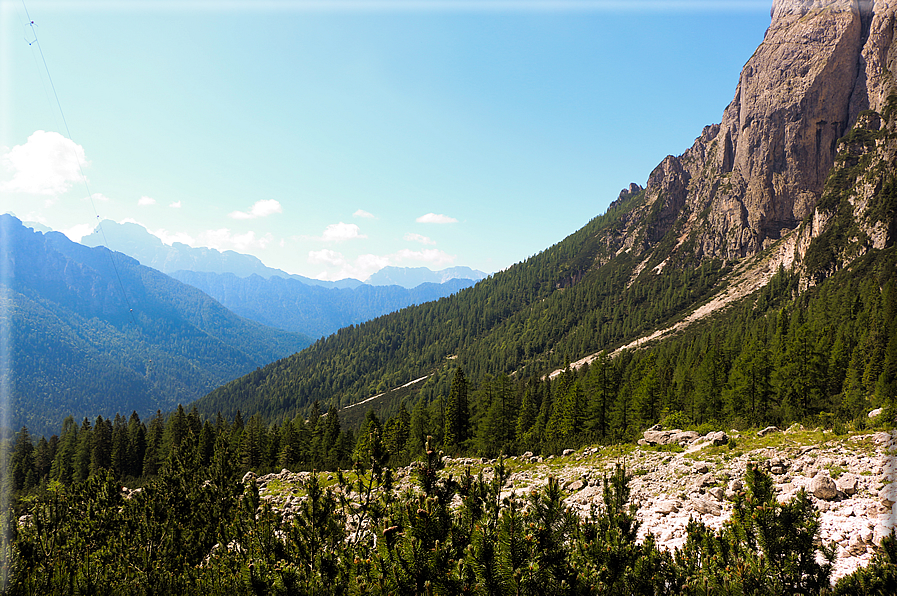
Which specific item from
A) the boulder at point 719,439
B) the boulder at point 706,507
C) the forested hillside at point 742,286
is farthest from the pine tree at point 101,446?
the boulder at point 719,439

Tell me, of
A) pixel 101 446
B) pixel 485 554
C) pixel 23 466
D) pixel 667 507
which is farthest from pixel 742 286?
pixel 23 466

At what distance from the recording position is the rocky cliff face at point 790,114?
122463 millimetres

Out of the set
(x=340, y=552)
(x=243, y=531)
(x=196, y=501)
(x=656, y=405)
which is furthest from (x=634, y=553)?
(x=656, y=405)

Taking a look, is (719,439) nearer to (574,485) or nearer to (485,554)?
(574,485)

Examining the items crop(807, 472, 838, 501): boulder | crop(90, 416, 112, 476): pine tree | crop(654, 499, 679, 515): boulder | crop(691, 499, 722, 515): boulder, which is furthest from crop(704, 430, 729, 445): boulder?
crop(90, 416, 112, 476): pine tree

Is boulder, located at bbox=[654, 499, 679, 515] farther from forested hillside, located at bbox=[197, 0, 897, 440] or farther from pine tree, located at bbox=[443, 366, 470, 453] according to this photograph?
pine tree, located at bbox=[443, 366, 470, 453]

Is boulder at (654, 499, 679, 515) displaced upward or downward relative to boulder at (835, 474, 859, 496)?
downward

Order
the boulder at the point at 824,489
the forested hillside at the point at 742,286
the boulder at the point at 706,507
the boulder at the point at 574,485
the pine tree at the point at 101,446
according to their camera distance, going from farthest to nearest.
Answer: the pine tree at the point at 101,446, the forested hillside at the point at 742,286, the boulder at the point at 574,485, the boulder at the point at 706,507, the boulder at the point at 824,489

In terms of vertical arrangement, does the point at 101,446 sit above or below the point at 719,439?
below

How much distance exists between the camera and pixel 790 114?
132875 mm

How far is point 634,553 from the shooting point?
510 cm

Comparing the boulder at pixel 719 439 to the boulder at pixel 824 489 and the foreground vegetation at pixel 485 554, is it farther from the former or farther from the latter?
the foreground vegetation at pixel 485 554

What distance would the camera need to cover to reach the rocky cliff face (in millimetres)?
122463

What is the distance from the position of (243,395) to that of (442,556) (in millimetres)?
217170
